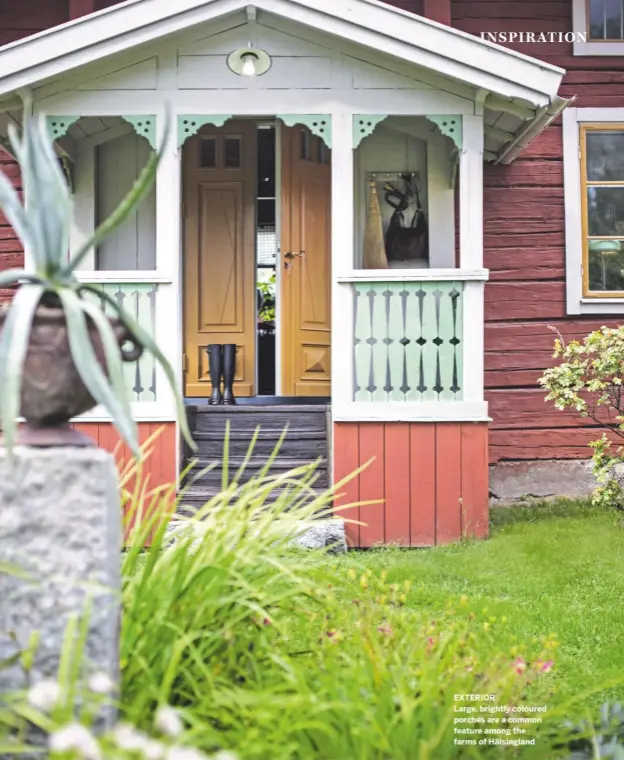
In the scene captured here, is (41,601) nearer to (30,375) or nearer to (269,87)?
(30,375)

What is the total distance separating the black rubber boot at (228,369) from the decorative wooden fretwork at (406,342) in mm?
1629

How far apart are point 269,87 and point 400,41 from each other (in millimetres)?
976

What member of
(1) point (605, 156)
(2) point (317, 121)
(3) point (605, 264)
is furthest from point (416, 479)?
(1) point (605, 156)

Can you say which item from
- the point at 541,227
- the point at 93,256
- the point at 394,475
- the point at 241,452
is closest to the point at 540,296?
the point at 541,227

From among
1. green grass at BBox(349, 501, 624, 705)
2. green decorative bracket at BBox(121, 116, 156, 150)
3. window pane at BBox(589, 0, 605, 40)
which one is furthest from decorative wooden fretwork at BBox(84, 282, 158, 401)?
window pane at BBox(589, 0, 605, 40)

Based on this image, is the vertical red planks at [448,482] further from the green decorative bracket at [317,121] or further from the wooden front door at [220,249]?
the wooden front door at [220,249]

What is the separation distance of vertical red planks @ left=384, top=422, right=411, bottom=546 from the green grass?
0.19 metres

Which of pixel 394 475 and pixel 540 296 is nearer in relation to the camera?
pixel 394 475

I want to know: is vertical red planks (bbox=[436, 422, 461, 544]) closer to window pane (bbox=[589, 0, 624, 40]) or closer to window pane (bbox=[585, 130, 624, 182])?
window pane (bbox=[585, 130, 624, 182])

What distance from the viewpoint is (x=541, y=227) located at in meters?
7.86

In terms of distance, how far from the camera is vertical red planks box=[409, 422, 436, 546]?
6.29 m

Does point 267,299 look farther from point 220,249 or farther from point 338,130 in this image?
point 338,130

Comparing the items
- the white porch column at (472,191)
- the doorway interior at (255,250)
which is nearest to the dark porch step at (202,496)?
the doorway interior at (255,250)

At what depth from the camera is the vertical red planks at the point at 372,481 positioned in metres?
6.30
